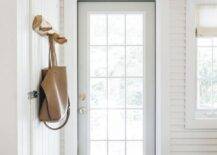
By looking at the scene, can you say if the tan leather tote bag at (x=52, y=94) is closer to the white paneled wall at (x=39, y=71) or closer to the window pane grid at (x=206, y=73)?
the white paneled wall at (x=39, y=71)

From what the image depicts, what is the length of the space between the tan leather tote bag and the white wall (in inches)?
15.3

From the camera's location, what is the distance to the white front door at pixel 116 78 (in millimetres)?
3016

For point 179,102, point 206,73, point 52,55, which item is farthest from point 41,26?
point 206,73

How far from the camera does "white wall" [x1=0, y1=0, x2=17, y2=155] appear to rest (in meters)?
1.52

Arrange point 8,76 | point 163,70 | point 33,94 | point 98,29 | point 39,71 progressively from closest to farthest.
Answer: point 8,76
point 33,94
point 39,71
point 163,70
point 98,29

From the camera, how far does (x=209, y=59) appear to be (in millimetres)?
2916

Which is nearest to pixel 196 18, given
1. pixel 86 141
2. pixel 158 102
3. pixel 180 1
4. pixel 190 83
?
pixel 180 1

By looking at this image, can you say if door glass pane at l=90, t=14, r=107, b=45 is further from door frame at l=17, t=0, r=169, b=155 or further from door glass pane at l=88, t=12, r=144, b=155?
door frame at l=17, t=0, r=169, b=155

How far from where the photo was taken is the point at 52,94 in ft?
6.27

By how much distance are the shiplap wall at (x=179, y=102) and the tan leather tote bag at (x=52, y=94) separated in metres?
1.25

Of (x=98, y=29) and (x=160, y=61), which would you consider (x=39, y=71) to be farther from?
(x=160, y=61)

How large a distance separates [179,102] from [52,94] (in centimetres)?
144

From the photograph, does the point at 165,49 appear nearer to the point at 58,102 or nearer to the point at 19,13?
the point at 58,102

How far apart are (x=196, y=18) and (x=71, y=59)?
49.8 inches
